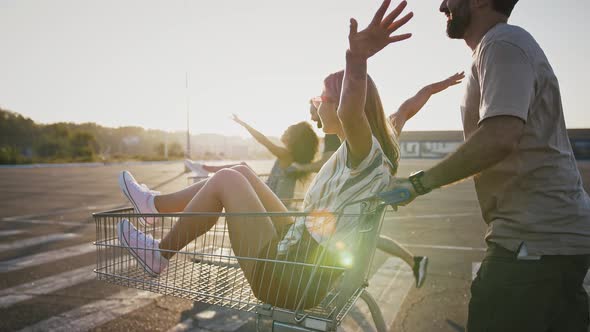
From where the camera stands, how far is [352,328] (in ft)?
11.7

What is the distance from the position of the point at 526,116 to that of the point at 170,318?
3315mm

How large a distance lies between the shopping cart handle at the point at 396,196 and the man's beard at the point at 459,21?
2.90 ft

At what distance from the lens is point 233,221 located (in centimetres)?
237

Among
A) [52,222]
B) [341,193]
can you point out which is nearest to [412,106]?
[341,193]

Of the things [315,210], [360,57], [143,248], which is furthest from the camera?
[143,248]

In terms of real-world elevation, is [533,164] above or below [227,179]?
above

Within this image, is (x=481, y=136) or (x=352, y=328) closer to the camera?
(x=481, y=136)

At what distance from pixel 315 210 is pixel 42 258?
4.78 meters

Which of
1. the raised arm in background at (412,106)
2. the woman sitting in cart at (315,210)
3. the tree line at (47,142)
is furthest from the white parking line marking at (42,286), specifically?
the tree line at (47,142)

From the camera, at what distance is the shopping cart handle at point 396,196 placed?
5.55 ft

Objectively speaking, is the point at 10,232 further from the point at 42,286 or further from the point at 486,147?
the point at 486,147

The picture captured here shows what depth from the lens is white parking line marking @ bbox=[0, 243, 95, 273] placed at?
5.12 metres

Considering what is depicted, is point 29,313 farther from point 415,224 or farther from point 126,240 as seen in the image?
point 415,224

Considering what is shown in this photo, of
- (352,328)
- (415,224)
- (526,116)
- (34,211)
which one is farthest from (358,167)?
(34,211)
